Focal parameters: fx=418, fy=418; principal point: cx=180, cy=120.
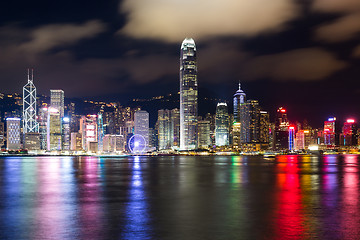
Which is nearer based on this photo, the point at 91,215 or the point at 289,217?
the point at 289,217

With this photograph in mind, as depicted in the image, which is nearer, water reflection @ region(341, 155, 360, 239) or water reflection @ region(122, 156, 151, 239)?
water reflection @ region(122, 156, 151, 239)

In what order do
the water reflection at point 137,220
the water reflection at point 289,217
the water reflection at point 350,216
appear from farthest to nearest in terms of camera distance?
the water reflection at point 350,216
the water reflection at point 137,220
the water reflection at point 289,217

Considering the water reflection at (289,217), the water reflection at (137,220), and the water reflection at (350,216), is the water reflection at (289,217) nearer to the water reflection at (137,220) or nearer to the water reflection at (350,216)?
the water reflection at (350,216)

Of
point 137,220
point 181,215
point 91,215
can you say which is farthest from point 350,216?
point 91,215

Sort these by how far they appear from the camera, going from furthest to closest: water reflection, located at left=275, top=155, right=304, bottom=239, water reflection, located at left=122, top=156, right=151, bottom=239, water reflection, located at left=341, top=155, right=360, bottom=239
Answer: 1. water reflection, located at left=341, top=155, right=360, bottom=239
2. water reflection, located at left=122, top=156, right=151, bottom=239
3. water reflection, located at left=275, top=155, right=304, bottom=239

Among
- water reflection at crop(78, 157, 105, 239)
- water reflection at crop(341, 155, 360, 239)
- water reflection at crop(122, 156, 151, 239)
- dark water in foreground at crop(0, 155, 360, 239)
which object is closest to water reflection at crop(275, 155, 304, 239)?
dark water in foreground at crop(0, 155, 360, 239)

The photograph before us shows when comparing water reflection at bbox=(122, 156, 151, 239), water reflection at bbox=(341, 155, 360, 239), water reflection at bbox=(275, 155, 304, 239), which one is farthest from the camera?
water reflection at bbox=(341, 155, 360, 239)

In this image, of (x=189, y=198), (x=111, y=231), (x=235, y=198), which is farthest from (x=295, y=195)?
(x=111, y=231)

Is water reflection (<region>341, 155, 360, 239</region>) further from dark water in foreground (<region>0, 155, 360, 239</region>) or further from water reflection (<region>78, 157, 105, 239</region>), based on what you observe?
water reflection (<region>78, 157, 105, 239</region>)

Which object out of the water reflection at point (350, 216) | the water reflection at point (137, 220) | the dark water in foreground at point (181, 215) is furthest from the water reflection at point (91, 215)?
the water reflection at point (350, 216)

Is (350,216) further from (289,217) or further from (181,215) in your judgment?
(181,215)

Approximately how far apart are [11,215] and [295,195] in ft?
79.9

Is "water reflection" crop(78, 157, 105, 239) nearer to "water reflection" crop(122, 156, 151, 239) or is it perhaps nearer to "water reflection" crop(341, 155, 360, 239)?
"water reflection" crop(122, 156, 151, 239)

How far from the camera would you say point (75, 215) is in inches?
1054
